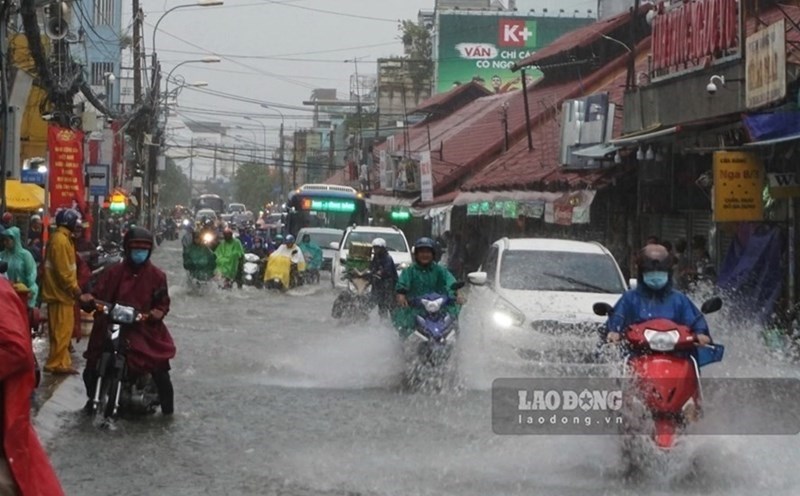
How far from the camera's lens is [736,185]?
1922 cm

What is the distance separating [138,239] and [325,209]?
33.4 meters

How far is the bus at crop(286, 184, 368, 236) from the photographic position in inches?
1768

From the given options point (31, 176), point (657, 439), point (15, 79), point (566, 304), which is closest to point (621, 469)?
point (657, 439)

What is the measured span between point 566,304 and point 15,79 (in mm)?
12624

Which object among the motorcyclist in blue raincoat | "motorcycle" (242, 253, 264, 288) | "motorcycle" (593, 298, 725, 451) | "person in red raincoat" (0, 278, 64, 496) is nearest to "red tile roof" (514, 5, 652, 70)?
"motorcycle" (242, 253, 264, 288)

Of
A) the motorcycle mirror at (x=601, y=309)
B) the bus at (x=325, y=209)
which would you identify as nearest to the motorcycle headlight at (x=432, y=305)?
the motorcycle mirror at (x=601, y=309)

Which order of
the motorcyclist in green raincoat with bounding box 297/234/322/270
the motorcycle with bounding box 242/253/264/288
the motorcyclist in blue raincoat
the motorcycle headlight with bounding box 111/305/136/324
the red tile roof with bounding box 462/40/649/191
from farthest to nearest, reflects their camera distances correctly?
the motorcyclist in green raincoat with bounding box 297/234/322/270, the motorcycle with bounding box 242/253/264/288, the red tile roof with bounding box 462/40/649/191, the motorcycle headlight with bounding box 111/305/136/324, the motorcyclist in blue raincoat

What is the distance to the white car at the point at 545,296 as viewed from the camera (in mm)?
13938

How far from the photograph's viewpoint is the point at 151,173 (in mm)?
67750

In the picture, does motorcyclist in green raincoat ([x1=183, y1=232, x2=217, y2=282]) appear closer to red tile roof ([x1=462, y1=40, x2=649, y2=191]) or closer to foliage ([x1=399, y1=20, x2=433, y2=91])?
red tile roof ([x1=462, y1=40, x2=649, y2=191])

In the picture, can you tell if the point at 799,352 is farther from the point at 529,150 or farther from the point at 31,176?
the point at 529,150


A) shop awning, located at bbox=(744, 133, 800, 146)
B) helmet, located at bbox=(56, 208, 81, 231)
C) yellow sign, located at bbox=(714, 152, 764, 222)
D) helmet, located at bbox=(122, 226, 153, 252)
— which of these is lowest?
helmet, located at bbox=(122, 226, 153, 252)

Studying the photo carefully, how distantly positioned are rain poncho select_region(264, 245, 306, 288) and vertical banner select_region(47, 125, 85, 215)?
27.8ft

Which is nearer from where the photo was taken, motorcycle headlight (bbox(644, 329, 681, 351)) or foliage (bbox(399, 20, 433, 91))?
motorcycle headlight (bbox(644, 329, 681, 351))
